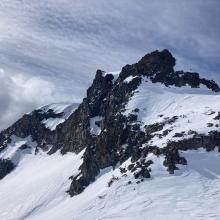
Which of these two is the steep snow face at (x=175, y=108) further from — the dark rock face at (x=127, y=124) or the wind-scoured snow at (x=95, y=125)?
the wind-scoured snow at (x=95, y=125)

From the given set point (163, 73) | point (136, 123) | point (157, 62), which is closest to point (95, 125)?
point (163, 73)

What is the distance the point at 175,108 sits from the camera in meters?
137

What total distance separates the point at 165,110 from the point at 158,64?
33.0m

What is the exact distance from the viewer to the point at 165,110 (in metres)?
138

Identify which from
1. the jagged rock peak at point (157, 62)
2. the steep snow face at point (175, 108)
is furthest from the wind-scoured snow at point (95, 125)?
the jagged rock peak at point (157, 62)

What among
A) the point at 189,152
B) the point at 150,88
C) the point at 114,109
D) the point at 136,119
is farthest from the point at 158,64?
the point at 189,152

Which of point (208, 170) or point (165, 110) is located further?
point (165, 110)

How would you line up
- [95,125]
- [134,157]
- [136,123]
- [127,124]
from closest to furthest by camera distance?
1. [134,157]
2. [136,123]
3. [127,124]
4. [95,125]

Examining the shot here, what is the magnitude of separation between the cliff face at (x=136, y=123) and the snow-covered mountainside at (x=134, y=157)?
0.28 m

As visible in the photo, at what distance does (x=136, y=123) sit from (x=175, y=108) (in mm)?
14207

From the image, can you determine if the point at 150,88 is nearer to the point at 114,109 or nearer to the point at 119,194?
the point at 114,109

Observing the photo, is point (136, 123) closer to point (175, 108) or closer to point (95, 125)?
point (175, 108)

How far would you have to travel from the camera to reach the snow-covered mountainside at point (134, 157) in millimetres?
88938

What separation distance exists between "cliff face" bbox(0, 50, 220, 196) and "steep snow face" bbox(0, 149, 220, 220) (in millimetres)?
2657
